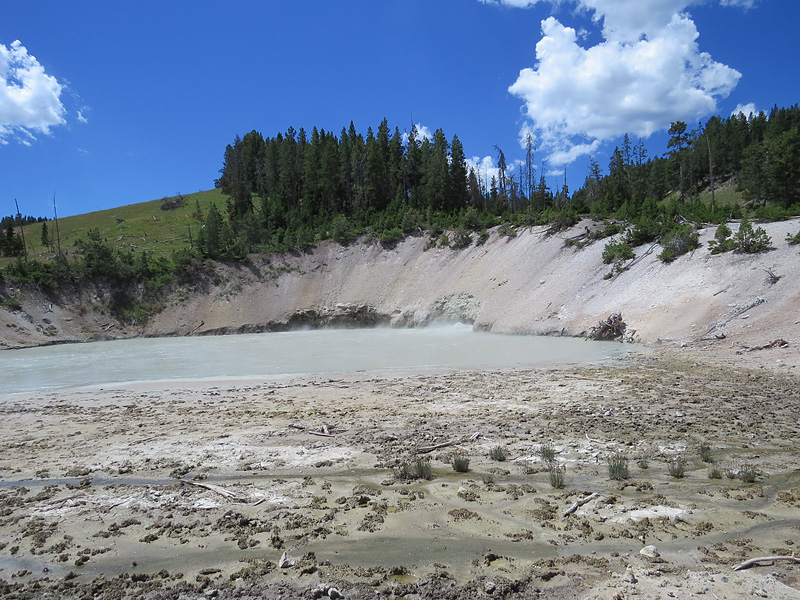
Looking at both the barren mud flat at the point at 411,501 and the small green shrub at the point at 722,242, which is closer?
the barren mud flat at the point at 411,501

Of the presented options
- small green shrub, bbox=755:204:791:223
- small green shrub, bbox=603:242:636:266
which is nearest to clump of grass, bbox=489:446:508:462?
small green shrub, bbox=603:242:636:266

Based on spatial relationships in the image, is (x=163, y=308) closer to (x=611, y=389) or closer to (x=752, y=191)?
(x=611, y=389)

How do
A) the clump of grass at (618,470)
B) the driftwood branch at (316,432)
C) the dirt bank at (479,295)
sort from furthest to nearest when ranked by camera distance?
1. the dirt bank at (479,295)
2. the driftwood branch at (316,432)
3. the clump of grass at (618,470)

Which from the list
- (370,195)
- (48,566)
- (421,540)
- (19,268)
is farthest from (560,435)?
→ (370,195)

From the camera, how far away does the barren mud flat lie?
383cm

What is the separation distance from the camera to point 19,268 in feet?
124

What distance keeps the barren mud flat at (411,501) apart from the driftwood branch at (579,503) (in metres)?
0.06

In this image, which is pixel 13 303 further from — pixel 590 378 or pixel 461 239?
pixel 590 378

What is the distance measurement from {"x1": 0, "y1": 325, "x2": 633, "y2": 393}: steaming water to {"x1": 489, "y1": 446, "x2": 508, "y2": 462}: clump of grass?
10172 millimetres

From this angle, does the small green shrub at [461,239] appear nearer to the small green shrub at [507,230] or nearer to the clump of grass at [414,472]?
the small green shrub at [507,230]

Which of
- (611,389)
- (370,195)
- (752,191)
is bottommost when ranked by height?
(611,389)

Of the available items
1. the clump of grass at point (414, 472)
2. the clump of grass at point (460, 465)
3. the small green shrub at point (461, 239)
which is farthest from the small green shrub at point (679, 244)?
the clump of grass at point (414, 472)

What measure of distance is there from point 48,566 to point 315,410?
612cm

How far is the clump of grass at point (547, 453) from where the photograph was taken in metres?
6.48
